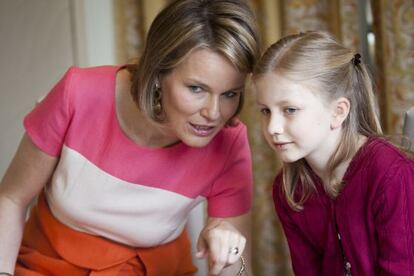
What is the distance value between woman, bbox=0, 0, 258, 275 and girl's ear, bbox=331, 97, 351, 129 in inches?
7.8

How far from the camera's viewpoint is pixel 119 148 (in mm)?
1227

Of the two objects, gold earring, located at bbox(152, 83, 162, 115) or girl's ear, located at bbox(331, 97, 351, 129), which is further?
gold earring, located at bbox(152, 83, 162, 115)

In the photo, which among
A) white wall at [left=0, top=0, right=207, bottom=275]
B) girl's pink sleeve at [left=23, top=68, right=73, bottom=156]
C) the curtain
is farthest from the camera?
white wall at [left=0, top=0, right=207, bottom=275]

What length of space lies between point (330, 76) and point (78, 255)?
706 mm

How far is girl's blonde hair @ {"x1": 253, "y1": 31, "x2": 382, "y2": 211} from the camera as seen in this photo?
1.02m

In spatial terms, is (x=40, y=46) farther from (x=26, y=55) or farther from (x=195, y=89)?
(x=195, y=89)

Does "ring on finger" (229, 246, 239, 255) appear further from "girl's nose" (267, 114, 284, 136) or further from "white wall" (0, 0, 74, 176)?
"white wall" (0, 0, 74, 176)

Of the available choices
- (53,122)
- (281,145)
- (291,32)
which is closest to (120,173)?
(53,122)

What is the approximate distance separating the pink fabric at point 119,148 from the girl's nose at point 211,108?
0.73 ft

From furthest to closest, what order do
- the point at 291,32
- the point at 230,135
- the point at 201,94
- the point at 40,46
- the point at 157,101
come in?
the point at 40,46, the point at 291,32, the point at 230,135, the point at 157,101, the point at 201,94

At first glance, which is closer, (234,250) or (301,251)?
(234,250)

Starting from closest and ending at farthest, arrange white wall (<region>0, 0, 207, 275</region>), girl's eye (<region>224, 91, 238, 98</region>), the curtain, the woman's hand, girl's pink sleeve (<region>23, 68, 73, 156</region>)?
the woman's hand → girl's eye (<region>224, 91, 238, 98</region>) → girl's pink sleeve (<region>23, 68, 73, 156</region>) → the curtain → white wall (<region>0, 0, 207, 275</region>)

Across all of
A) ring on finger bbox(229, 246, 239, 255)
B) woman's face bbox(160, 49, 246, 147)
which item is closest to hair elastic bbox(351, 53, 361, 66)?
woman's face bbox(160, 49, 246, 147)

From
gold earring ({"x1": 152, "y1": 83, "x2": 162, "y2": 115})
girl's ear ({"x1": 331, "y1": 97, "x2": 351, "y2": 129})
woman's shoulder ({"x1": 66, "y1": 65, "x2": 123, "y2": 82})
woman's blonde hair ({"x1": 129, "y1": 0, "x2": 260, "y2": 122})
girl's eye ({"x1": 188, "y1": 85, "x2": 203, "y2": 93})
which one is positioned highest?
woman's blonde hair ({"x1": 129, "y1": 0, "x2": 260, "y2": 122})
